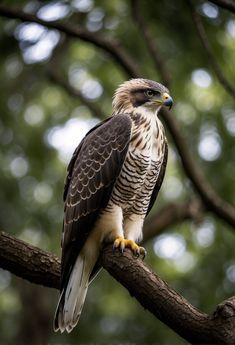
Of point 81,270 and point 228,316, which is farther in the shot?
point 81,270

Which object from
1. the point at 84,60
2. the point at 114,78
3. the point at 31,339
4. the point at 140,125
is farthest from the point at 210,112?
the point at 140,125

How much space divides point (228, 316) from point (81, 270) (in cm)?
177

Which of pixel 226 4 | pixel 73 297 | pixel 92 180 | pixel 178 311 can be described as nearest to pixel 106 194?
pixel 92 180

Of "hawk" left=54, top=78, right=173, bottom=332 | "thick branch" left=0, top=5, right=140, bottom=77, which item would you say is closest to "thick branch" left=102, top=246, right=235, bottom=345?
"hawk" left=54, top=78, right=173, bottom=332

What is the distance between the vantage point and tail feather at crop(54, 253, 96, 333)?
6.36m

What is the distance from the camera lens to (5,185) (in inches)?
468

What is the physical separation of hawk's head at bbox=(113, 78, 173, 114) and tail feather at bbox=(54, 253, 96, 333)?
5.09 ft

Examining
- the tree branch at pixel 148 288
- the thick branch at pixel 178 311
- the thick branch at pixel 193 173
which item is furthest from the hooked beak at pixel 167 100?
the thick branch at pixel 193 173

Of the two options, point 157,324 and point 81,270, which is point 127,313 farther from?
point 81,270

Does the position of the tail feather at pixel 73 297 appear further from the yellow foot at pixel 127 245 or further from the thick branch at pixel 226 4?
the thick branch at pixel 226 4

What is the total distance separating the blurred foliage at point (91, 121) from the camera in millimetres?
10492

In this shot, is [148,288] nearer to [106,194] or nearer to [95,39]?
[106,194]

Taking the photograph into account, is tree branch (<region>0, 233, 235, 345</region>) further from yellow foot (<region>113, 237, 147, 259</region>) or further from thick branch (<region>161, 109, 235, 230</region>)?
thick branch (<region>161, 109, 235, 230</region>)

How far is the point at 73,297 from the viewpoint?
6.43 m
